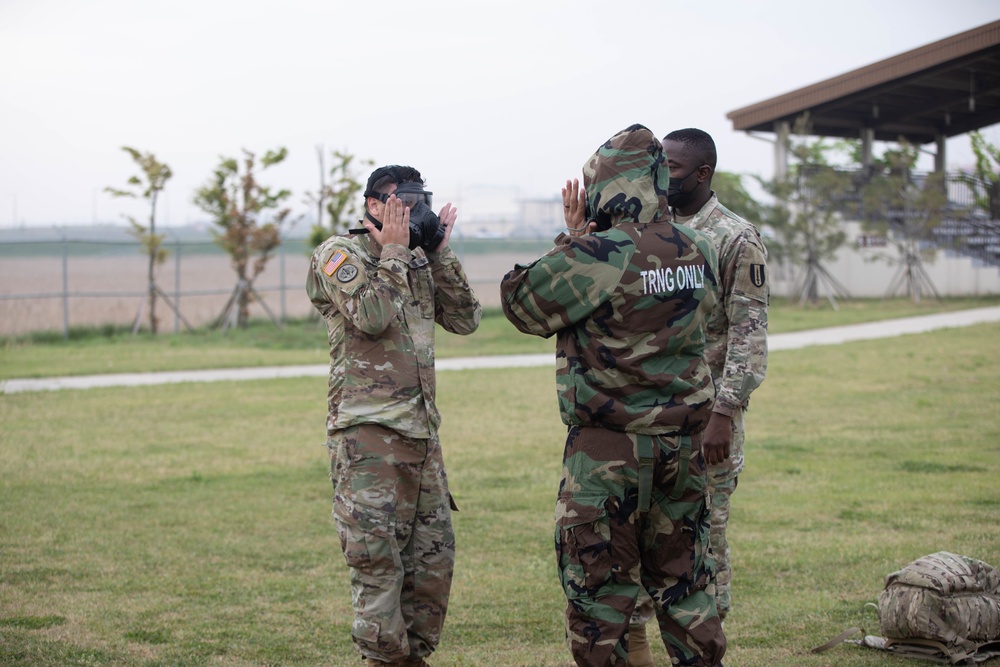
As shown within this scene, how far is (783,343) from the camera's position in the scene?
18844 millimetres

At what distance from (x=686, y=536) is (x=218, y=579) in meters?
3.36

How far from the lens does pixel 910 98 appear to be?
98.1 feet

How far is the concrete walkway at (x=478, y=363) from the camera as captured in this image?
47.8 ft

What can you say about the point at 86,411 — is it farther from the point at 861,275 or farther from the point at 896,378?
the point at 861,275

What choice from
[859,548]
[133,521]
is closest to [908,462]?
[859,548]

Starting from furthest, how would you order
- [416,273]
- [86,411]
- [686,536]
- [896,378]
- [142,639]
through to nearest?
1. [896,378]
2. [86,411]
3. [142,639]
4. [416,273]
5. [686,536]

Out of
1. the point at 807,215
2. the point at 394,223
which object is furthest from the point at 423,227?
the point at 807,215

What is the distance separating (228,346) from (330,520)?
44.6ft

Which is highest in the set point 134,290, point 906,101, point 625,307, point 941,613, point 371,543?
point 906,101

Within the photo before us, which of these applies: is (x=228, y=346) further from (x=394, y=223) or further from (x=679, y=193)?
(x=679, y=193)

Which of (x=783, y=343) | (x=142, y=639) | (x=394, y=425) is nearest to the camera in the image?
(x=394, y=425)

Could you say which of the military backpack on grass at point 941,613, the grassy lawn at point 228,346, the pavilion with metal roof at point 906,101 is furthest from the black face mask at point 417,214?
the pavilion with metal roof at point 906,101

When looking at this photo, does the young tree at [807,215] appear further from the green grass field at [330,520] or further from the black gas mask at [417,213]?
the black gas mask at [417,213]

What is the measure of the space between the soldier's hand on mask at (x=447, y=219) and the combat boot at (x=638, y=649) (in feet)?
6.05
